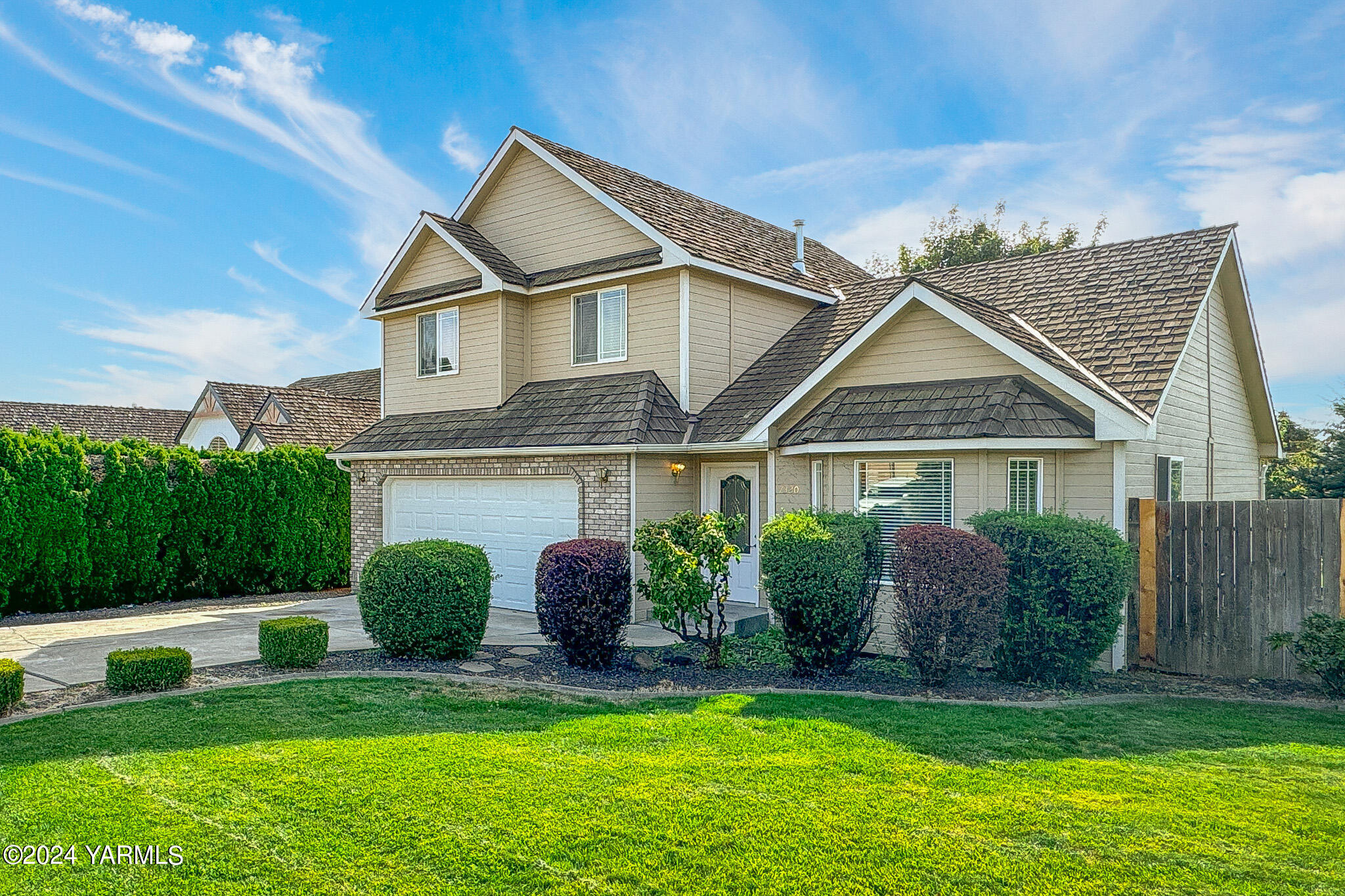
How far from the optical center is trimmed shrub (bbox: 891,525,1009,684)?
8695 mm

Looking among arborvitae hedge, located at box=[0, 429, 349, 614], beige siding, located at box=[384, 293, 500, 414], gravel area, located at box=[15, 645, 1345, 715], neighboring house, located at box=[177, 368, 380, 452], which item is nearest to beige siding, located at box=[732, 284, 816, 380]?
beige siding, located at box=[384, 293, 500, 414]

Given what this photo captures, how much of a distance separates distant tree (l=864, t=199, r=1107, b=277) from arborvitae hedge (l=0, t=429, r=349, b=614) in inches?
895

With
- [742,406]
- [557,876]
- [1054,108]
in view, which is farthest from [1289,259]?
[557,876]

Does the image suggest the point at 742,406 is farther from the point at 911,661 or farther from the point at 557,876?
the point at 557,876

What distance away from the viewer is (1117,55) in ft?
37.7

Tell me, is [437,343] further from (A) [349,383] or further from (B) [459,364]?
(A) [349,383]

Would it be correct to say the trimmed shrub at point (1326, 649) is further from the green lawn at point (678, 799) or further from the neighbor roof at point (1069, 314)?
the neighbor roof at point (1069, 314)

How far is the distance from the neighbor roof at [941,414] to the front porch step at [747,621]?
8.37 ft

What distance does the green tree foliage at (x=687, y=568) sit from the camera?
9609mm

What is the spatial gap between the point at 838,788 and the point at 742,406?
890 centimetres

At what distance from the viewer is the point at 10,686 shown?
7.64m

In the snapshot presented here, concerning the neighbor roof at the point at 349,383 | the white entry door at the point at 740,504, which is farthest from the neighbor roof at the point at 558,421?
the neighbor roof at the point at 349,383

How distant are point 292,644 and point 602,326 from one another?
800 centimetres

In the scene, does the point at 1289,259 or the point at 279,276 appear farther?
the point at 279,276
